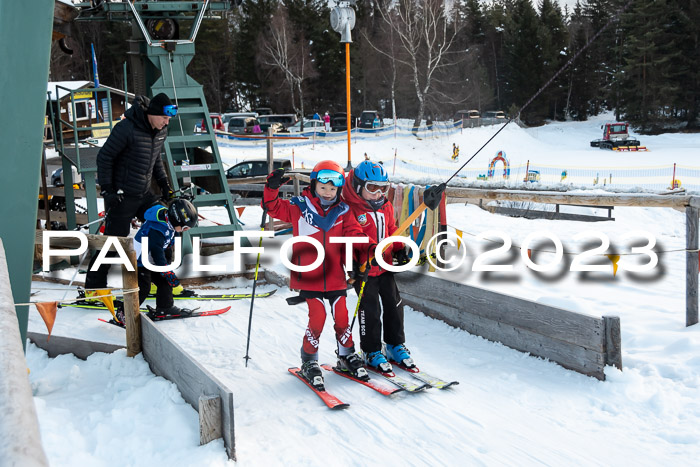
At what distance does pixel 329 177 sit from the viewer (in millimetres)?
4609

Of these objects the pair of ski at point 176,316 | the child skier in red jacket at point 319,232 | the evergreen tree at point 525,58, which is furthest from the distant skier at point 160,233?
the evergreen tree at point 525,58

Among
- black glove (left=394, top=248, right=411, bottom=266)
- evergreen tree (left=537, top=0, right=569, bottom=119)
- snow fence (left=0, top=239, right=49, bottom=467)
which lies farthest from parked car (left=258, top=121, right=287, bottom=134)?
snow fence (left=0, top=239, right=49, bottom=467)

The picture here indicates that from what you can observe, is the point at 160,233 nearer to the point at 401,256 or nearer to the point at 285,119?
the point at 401,256

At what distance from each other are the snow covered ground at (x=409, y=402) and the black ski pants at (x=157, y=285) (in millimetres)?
237

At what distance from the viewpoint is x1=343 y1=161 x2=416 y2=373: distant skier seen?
15.5 feet

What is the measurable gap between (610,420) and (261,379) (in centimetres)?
255

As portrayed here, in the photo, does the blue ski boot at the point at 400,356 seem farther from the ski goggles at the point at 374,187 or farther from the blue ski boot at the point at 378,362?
the ski goggles at the point at 374,187

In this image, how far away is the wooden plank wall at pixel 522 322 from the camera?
186 inches

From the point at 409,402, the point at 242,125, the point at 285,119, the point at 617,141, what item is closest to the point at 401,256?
the point at 409,402

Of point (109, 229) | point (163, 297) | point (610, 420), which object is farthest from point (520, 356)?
point (109, 229)

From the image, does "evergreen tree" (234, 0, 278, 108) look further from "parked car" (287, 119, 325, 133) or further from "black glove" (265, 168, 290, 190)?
"black glove" (265, 168, 290, 190)

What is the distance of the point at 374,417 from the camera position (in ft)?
14.0

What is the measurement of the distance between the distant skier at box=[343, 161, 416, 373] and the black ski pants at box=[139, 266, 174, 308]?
7.34 ft

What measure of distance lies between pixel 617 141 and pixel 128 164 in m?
37.7
